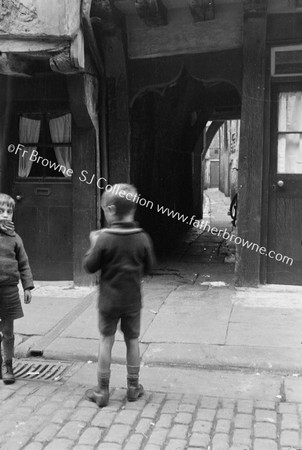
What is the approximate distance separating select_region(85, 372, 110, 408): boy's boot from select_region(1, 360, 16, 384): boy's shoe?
0.70 m

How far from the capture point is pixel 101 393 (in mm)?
3695

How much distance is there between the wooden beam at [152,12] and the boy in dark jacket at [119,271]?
10.6 ft

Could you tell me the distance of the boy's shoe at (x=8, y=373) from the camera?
4.09 m

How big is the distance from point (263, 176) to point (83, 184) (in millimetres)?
2226

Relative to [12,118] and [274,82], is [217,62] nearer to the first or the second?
[274,82]

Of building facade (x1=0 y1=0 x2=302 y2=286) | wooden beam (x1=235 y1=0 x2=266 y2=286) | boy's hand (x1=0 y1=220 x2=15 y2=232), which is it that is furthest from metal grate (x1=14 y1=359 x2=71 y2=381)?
wooden beam (x1=235 y1=0 x2=266 y2=286)

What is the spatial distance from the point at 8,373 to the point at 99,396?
875 mm

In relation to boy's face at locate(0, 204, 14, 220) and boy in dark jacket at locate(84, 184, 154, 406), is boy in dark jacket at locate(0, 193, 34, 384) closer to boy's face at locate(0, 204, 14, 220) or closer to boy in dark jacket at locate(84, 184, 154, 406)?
boy's face at locate(0, 204, 14, 220)

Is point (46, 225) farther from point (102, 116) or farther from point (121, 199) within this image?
point (121, 199)

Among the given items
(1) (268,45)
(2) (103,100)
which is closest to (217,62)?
(1) (268,45)

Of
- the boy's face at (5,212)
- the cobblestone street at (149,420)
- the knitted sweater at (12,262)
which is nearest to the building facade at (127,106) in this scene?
the boy's face at (5,212)

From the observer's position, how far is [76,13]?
18.8 ft

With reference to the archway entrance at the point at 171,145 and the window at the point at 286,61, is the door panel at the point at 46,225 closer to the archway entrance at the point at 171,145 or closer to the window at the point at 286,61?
the archway entrance at the point at 171,145

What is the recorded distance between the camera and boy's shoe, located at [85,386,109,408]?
12.0 ft
